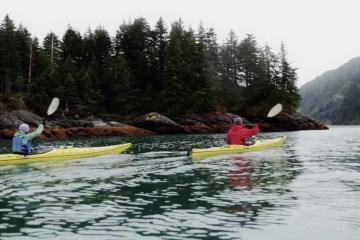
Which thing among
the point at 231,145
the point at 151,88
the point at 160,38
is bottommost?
the point at 231,145

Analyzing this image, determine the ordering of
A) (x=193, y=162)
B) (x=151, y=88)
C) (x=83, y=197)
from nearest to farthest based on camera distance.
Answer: (x=83, y=197)
(x=193, y=162)
(x=151, y=88)

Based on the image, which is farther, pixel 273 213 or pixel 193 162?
pixel 193 162

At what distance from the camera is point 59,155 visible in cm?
2084

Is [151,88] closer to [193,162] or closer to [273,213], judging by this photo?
[193,162]

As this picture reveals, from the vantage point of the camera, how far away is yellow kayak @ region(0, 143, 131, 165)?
1908cm

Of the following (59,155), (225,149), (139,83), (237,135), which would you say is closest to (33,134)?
(59,155)

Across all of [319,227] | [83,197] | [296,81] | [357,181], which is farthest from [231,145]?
[296,81]

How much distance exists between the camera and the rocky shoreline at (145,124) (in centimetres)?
4900

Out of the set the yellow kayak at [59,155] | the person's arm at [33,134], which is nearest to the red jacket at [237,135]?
the yellow kayak at [59,155]

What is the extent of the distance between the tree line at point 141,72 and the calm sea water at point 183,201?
44.9 metres

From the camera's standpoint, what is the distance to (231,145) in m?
22.5

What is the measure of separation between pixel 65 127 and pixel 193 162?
119ft

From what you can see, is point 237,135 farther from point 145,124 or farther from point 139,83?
point 139,83

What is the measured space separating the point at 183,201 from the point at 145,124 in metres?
46.0
